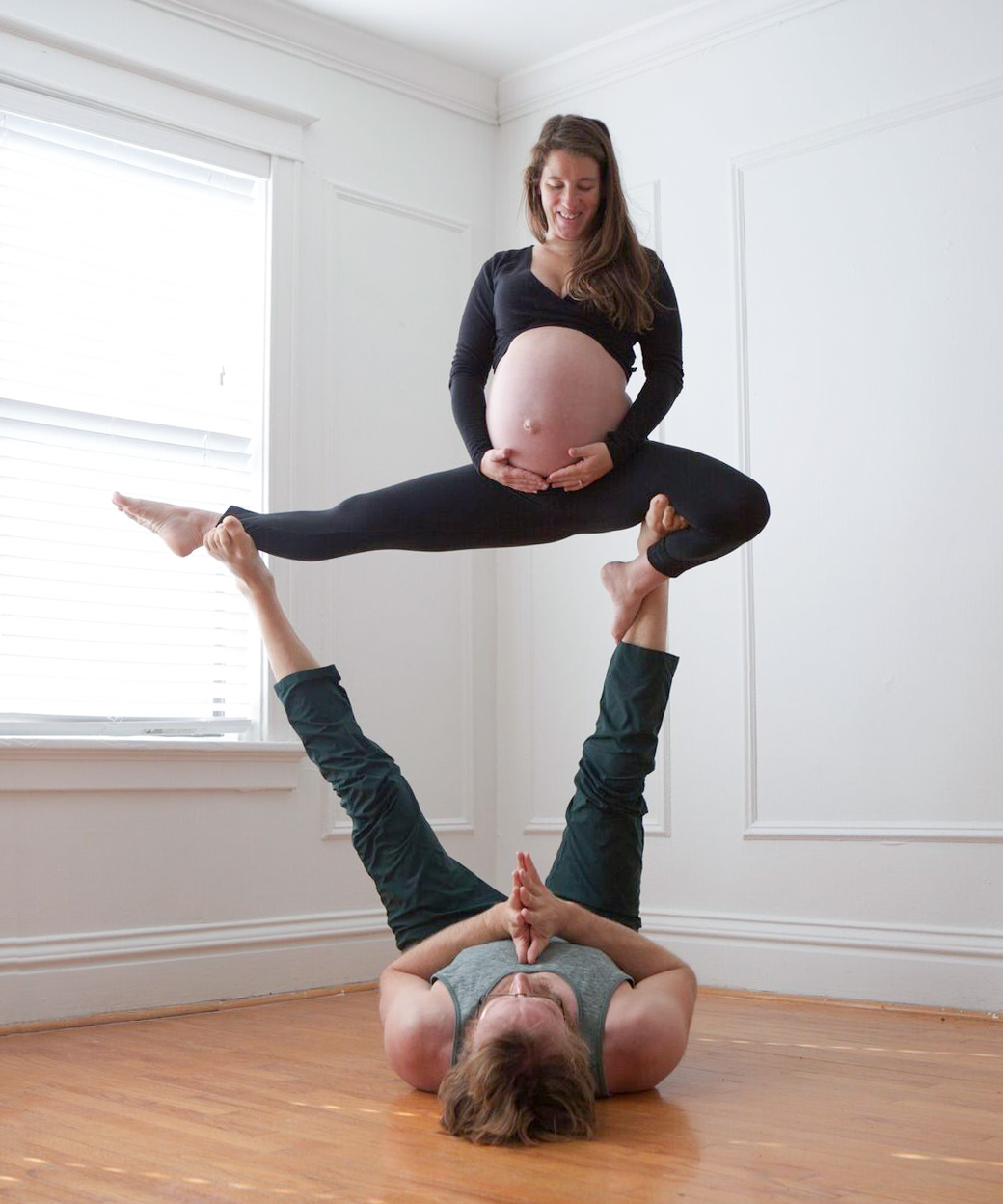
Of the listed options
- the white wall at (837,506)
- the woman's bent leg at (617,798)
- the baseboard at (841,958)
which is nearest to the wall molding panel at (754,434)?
the white wall at (837,506)

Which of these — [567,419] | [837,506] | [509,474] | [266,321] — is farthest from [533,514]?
[266,321]

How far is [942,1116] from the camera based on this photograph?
2.37 metres

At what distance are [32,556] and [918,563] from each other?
2.42m

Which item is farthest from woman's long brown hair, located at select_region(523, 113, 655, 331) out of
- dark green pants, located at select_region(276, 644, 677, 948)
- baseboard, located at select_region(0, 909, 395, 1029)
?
baseboard, located at select_region(0, 909, 395, 1029)

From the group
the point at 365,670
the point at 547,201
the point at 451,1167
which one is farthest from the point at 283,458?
the point at 451,1167

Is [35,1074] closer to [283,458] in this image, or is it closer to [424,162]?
[283,458]

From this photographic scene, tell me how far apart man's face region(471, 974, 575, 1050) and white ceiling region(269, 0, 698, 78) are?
3286 mm

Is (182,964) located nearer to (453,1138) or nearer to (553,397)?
(453,1138)

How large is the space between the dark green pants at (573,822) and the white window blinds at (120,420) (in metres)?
1.08

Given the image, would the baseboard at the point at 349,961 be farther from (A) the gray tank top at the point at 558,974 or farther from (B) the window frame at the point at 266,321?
(A) the gray tank top at the point at 558,974

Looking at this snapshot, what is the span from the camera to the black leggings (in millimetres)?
2557

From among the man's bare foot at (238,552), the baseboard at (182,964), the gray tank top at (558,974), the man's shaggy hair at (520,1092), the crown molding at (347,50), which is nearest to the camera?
the man's shaggy hair at (520,1092)

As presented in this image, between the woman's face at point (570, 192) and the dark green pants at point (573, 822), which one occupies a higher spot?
the woman's face at point (570, 192)

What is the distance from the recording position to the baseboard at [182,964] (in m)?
3.42
